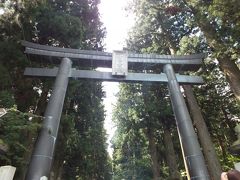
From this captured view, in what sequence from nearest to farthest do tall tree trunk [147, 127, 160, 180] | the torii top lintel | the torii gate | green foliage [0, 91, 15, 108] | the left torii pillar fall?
the left torii pillar
the torii gate
green foliage [0, 91, 15, 108]
the torii top lintel
tall tree trunk [147, 127, 160, 180]

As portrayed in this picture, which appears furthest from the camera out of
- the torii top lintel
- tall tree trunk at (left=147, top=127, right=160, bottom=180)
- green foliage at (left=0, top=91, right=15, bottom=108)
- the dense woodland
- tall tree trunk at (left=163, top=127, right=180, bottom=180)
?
tall tree trunk at (left=147, top=127, right=160, bottom=180)

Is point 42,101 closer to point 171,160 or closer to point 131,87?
point 131,87

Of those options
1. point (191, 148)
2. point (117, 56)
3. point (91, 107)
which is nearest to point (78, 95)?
point (91, 107)

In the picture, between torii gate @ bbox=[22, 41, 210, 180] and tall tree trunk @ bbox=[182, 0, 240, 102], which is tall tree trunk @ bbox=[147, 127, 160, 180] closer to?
torii gate @ bbox=[22, 41, 210, 180]

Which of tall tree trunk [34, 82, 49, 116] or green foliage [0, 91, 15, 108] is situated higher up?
tall tree trunk [34, 82, 49, 116]

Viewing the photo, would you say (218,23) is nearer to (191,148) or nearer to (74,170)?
(191,148)

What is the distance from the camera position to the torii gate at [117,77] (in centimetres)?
727

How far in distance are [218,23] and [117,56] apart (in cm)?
451

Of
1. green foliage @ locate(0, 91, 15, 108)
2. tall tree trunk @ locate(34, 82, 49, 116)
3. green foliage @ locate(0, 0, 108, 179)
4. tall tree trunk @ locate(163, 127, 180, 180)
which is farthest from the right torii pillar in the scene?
tall tree trunk @ locate(163, 127, 180, 180)

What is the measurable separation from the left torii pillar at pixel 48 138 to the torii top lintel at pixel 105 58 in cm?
91

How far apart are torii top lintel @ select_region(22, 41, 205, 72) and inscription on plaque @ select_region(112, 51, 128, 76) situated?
6.8 inches

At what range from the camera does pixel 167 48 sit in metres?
15.9

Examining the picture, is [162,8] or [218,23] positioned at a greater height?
[162,8]

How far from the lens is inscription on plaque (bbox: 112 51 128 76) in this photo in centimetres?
912
